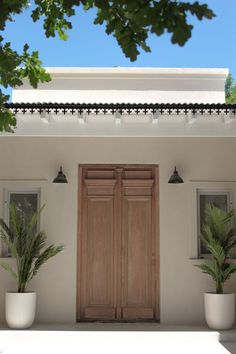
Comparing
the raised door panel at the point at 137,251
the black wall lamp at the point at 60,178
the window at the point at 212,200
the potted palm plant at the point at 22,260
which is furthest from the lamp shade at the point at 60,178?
the window at the point at 212,200

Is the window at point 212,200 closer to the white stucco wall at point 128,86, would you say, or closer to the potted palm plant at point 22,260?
the white stucco wall at point 128,86

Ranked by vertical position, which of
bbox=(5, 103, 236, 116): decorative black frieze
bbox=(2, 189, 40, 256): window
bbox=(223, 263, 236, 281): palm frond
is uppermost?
bbox=(5, 103, 236, 116): decorative black frieze

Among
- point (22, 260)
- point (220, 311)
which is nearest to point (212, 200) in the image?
point (220, 311)

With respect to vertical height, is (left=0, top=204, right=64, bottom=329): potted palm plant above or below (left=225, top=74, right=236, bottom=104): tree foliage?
below

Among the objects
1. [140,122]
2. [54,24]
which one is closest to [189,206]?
[140,122]

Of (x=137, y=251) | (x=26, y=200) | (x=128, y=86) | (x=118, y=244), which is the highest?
(x=128, y=86)

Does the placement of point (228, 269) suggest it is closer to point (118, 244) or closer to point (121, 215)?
point (118, 244)

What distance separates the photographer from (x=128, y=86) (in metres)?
9.03

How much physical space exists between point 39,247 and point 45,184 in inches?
40.5

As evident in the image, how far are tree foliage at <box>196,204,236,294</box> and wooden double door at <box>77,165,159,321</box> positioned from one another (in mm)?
894

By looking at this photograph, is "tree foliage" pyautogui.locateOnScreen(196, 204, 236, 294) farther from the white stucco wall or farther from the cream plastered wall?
the white stucco wall

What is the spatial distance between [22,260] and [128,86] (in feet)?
11.8
